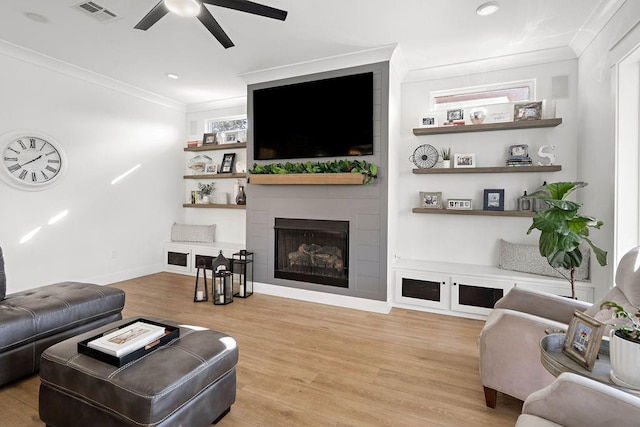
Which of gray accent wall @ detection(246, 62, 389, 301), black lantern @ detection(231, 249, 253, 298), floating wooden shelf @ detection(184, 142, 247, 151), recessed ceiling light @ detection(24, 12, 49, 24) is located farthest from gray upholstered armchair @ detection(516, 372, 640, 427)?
floating wooden shelf @ detection(184, 142, 247, 151)

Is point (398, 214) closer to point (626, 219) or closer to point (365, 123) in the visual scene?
point (365, 123)

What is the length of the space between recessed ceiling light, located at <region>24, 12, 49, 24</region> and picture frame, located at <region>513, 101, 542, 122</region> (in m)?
4.86

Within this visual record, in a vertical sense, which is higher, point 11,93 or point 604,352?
point 11,93

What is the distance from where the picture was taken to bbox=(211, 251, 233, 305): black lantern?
3861 millimetres

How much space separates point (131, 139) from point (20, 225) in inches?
72.4

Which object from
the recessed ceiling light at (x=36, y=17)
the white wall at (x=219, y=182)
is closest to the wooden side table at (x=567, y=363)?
the white wall at (x=219, y=182)

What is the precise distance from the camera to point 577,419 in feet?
3.54

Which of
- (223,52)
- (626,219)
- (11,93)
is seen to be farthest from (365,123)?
(11,93)

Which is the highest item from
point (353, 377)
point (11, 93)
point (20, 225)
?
point (11, 93)

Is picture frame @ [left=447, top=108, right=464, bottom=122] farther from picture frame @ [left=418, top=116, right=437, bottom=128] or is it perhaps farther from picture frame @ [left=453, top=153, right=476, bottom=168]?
picture frame @ [left=453, top=153, right=476, bottom=168]

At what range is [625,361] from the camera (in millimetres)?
1178

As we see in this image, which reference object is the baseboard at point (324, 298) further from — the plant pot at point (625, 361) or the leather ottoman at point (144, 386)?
the plant pot at point (625, 361)

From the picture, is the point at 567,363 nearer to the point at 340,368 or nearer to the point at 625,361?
the point at 625,361

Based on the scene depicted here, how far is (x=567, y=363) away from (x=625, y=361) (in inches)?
8.5
